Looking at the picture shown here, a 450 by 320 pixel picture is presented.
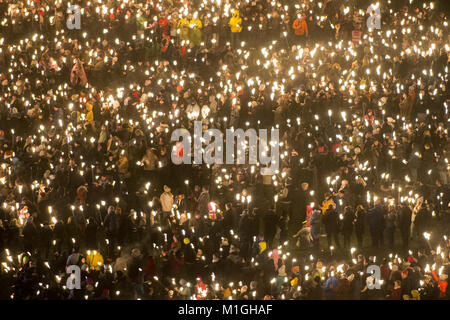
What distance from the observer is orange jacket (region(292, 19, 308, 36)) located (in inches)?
934

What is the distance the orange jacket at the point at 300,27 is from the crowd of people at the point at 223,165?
0.08 metres

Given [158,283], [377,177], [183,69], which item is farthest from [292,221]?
[183,69]

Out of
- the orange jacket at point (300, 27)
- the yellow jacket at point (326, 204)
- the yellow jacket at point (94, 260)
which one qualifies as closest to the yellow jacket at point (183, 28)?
the orange jacket at point (300, 27)

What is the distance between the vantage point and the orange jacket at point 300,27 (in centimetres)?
2372

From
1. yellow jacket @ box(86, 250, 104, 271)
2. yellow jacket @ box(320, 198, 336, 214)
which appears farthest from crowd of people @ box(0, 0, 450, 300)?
yellow jacket @ box(320, 198, 336, 214)

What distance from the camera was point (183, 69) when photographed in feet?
74.7

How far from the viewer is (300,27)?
23750 millimetres

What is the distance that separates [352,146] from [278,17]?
7093mm

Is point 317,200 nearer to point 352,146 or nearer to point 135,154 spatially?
point 352,146

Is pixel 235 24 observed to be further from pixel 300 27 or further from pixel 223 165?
pixel 223 165

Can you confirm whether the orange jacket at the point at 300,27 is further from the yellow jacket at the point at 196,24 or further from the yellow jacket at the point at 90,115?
the yellow jacket at the point at 90,115

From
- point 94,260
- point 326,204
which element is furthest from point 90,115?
point 326,204

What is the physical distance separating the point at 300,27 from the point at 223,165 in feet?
24.8
